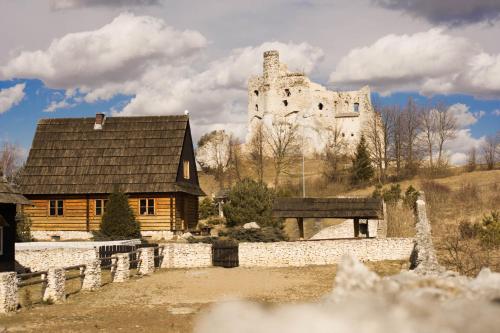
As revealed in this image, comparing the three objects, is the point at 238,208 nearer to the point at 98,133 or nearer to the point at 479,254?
the point at 98,133

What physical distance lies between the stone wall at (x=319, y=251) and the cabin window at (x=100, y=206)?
1555 cm

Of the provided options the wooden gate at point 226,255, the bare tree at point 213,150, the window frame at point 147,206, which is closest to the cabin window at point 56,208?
the window frame at point 147,206

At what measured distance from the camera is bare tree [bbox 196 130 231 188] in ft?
299

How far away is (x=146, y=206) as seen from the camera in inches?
1566

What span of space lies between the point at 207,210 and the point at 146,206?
1734 centimetres

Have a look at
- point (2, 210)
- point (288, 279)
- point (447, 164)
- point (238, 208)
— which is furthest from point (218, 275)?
point (447, 164)

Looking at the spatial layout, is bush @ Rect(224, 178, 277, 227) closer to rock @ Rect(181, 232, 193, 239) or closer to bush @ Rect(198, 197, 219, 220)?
rock @ Rect(181, 232, 193, 239)

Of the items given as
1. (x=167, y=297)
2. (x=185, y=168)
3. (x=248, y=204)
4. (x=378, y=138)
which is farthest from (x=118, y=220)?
(x=378, y=138)

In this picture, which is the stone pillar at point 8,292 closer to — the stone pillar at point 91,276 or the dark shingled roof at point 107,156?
the stone pillar at point 91,276

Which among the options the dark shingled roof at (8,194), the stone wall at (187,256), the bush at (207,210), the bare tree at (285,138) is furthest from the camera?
the bare tree at (285,138)

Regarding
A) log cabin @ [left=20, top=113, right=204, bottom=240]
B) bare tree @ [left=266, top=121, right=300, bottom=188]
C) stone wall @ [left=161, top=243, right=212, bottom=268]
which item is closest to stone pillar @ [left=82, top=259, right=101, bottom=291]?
stone wall @ [left=161, top=243, right=212, bottom=268]

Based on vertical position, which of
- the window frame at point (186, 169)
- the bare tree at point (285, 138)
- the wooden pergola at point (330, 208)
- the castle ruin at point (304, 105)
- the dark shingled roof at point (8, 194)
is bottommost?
the wooden pergola at point (330, 208)

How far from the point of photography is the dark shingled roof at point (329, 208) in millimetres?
30016

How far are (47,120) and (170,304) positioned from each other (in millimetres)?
30084
